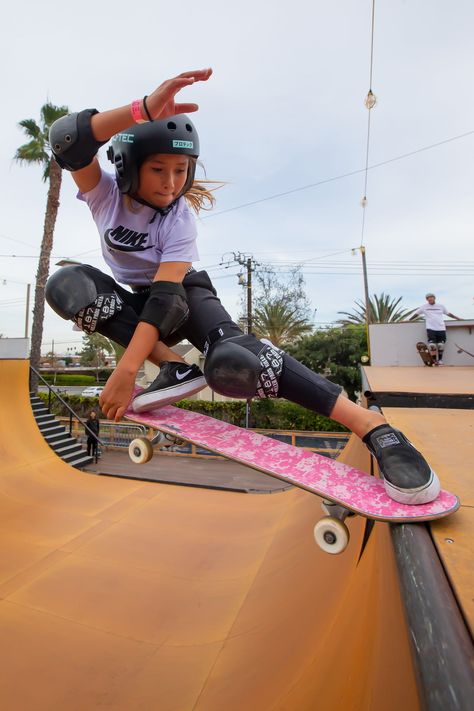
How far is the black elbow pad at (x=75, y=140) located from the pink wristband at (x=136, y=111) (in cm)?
23

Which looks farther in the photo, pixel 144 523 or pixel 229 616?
pixel 144 523

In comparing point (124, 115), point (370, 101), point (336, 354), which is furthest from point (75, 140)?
point (336, 354)

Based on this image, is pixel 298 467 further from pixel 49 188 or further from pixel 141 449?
pixel 49 188

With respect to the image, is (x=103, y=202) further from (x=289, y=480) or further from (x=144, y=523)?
(x=144, y=523)

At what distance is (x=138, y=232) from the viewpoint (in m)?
1.79

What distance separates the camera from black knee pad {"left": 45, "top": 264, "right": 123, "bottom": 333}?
5.69 ft

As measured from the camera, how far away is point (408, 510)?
127cm

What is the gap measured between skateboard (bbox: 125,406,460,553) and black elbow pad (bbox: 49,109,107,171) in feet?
3.90

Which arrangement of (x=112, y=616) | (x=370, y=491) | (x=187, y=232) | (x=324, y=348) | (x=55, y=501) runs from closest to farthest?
(x=370, y=491) < (x=187, y=232) < (x=112, y=616) < (x=55, y=501) < (x=324, y=348)

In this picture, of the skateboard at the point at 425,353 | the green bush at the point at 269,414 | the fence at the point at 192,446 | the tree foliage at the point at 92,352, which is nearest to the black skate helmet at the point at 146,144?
the fence at the point at 192,446

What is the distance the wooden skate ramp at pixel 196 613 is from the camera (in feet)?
3.91

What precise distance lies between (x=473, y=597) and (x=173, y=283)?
144cm

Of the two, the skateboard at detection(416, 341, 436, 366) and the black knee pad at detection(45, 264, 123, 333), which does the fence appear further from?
the black knee pad at detection(45, 264, 123, 333)

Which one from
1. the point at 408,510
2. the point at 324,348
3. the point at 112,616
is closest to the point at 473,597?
the point at 408,510
